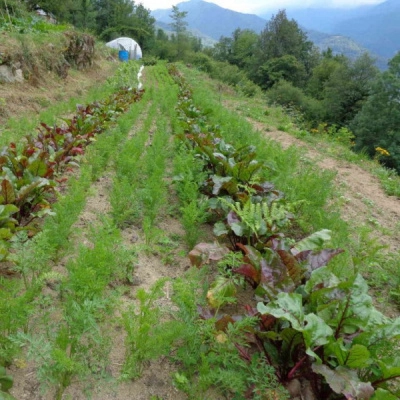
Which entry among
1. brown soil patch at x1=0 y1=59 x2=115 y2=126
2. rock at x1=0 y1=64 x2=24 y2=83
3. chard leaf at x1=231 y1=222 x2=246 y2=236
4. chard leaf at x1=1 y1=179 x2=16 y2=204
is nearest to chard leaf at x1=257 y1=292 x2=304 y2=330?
chard leaf at x1=231 y1=222 x2=246 y2=236

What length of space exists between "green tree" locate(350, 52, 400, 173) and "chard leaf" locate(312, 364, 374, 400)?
27.7m

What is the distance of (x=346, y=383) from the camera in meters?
1.69

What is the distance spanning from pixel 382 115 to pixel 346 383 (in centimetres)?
2962

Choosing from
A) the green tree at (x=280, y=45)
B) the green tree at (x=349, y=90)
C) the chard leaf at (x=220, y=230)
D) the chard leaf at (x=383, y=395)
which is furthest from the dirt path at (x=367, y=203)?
the green tree at (x=280, y=45)

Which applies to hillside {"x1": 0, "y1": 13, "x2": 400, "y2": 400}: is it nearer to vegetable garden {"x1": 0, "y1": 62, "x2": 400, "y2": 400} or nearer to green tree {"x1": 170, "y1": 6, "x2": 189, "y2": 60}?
vegetable garden {"x1": 0, "y1": 62, "x2": 400, "y2": 400}

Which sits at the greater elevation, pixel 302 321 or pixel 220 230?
pixel 302 321

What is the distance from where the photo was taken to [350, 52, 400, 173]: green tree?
26234 millimetres

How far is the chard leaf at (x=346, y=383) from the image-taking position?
1657 mm

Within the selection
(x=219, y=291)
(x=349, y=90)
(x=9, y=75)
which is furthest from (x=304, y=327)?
(x=349, y=90)

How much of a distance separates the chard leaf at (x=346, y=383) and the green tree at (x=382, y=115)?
27.7 m

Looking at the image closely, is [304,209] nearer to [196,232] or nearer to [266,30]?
[196,232]

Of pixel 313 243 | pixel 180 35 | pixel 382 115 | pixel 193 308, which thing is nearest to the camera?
pixel 193 308

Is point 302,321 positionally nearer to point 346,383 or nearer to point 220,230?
point 346,383

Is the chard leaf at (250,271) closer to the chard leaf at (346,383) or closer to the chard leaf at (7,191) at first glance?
the chard leaf at (346,383)
